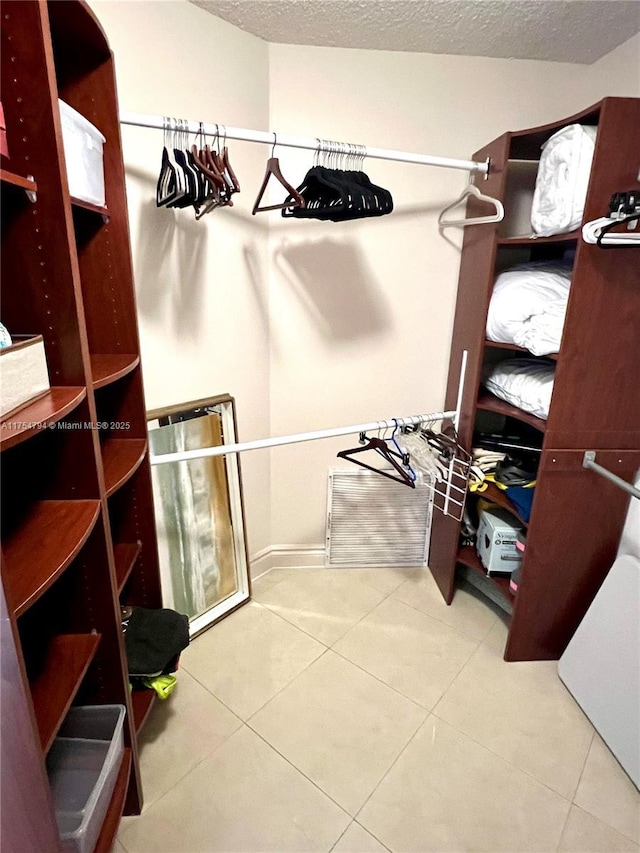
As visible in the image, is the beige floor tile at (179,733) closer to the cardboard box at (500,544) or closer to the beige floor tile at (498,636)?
the beige floor tile at (498,636)

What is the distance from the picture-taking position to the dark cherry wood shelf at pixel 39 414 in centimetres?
73

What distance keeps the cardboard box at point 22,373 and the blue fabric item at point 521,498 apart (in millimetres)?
1679

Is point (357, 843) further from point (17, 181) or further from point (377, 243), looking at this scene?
point (377, 243)

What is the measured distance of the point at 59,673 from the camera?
1.01m

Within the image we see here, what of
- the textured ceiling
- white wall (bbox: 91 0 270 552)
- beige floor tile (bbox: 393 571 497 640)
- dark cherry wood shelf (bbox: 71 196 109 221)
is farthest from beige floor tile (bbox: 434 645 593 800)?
the textured ceiling

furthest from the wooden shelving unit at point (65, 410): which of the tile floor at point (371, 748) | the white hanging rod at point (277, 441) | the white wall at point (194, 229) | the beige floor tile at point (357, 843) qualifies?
the beige floor tile at point (357, 843)

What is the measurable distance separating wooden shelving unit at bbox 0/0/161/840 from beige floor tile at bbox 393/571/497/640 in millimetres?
1289

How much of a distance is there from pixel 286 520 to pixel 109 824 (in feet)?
4.61

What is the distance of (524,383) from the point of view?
1.74m

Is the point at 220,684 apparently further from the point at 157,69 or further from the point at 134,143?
the point at 157,69

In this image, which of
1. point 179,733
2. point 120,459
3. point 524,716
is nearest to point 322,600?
point 179,733

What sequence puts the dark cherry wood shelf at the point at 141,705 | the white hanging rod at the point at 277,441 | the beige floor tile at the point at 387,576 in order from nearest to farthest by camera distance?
the dark cherry wood shelf at the point at 141,705
the white hanging rod at the point at 277,441
the beige floor tile at the point at 387,576

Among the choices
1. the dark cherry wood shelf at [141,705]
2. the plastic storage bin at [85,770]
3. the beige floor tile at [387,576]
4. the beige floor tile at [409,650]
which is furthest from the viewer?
the beige floor tile at [387,576]

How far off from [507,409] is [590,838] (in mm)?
1354
